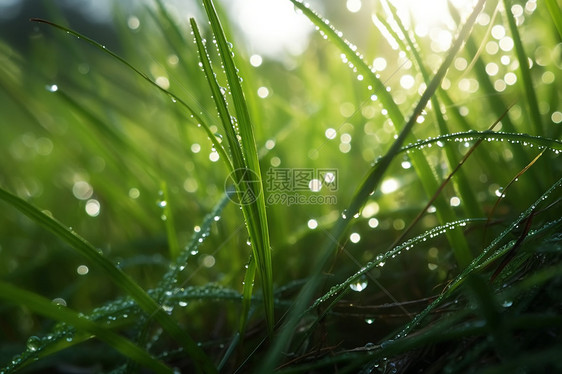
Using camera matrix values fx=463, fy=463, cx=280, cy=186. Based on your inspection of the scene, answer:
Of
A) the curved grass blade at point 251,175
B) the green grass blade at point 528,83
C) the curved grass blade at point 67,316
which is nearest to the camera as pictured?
the curved grass blade at point 67,316

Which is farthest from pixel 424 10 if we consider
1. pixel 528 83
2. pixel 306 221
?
pixel 306 221

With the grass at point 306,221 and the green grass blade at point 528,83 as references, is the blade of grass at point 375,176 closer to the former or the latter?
the grass at point 306,221

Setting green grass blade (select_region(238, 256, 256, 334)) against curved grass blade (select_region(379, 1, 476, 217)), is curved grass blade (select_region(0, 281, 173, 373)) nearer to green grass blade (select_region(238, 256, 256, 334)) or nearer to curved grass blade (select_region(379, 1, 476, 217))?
green grass blade (select_region(238, 256, 256, 334))

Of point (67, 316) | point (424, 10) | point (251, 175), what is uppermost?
point (424, 10)

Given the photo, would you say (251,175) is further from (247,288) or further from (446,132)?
(446,132)

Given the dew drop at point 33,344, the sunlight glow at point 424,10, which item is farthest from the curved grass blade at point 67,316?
the sunlight glow at point 424,10

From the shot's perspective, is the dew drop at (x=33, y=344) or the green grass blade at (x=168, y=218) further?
the green grass blade at (x=168, y=218)

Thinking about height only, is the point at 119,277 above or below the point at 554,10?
below
